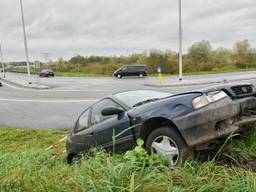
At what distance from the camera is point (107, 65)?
201ft

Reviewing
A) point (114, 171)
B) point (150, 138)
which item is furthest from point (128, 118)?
point (114, 171)

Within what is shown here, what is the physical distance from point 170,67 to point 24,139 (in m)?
46.0

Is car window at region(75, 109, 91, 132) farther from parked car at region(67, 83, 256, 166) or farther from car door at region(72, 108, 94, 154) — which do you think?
parked car at region(67, 83, 256, 166)

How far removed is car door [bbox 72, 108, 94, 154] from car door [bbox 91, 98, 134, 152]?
0.15 m

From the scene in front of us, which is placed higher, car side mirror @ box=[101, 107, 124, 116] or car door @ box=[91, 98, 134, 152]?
car side mirror @ box=[101, 107, 124, 116]

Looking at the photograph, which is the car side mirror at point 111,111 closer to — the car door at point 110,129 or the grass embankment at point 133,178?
the car door at point 110,129

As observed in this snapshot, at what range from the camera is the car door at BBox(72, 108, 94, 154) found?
5129 mm

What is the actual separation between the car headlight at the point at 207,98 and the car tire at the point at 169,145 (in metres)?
0.44

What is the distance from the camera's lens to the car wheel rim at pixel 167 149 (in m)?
3.61

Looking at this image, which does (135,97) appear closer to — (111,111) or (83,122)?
(111,111)

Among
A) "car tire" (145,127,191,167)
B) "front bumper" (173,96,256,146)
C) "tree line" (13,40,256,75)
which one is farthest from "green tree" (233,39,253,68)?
"car tire" (145,127,191,167)

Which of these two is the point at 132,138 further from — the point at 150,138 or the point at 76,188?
the point at 76,188

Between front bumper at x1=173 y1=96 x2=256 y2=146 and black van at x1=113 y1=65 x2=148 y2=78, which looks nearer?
front bumper at x1=173 y1=96 x2=256 y2=146

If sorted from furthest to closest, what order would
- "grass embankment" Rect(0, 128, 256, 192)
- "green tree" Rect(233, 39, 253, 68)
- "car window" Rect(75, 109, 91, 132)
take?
1. "green tree" Rect(233, 39, 253, 68)
2. "car window" Rect(75, 109, 91, 132)
3. "grass embankment" Rect(0, 128, 256, 192)
